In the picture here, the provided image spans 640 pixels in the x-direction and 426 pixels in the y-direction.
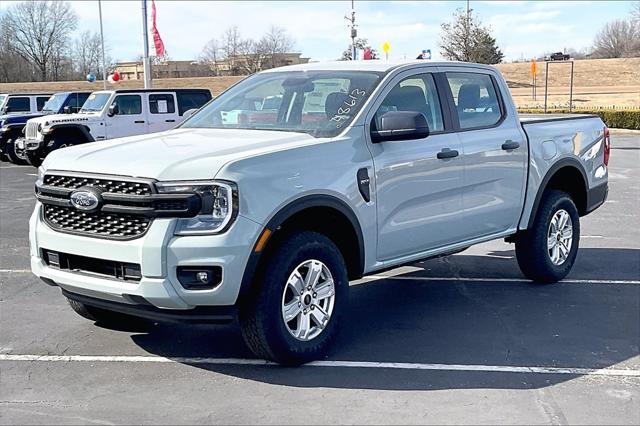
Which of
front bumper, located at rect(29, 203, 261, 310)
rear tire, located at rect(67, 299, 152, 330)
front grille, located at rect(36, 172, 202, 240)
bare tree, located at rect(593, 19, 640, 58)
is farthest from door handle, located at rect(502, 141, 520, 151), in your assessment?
bare tree, located at rect(593, 19, 640, 58)

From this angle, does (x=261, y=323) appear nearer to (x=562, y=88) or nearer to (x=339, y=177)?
(x=339, y=177)

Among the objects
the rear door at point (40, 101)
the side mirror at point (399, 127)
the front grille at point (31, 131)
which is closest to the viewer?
the side mirror at point (399, 127)

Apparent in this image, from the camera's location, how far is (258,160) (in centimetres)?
437

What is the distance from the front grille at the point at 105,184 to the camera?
4.20 metres

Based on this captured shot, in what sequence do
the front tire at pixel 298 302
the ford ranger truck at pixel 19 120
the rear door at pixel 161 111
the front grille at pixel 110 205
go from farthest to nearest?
the ford ranger truck at pixel 19 120, the rear door at pixel 161 111, the front tire at pixel 298 302, the front grille at pixel 110 205

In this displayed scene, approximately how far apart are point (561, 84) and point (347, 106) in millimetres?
61277

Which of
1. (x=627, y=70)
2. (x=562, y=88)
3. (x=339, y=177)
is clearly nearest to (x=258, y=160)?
(x=339, y=177)

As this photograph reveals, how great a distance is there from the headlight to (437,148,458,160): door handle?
6.50 ft

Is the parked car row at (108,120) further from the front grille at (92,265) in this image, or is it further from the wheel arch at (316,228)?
the wheel arch at (316,228)

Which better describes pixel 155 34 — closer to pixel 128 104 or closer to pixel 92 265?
pixel 128 104

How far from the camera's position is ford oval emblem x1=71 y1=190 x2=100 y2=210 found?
14.2ft

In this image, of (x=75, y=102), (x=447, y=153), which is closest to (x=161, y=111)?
(x=75, y=102)

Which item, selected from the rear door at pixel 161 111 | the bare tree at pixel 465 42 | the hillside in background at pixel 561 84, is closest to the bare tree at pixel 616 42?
the hillside in background at pixel 561 84

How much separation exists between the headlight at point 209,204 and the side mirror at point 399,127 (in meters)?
1.32
